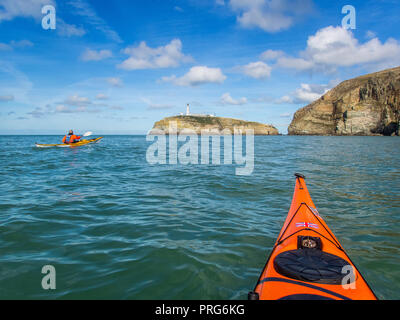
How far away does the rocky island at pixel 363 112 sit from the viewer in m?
83.1

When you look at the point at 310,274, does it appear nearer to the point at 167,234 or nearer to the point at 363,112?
the point at 167,234

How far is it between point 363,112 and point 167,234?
357 ft

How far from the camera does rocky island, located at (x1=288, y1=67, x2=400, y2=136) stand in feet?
273

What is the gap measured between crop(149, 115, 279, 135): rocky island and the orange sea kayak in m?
160

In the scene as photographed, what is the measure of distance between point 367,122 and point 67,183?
108313 mm

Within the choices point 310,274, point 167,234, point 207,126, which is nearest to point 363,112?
point 207,126

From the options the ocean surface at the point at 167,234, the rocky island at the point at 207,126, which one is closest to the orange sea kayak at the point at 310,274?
the ocean surface at the point at 167,234

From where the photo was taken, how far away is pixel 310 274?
3064 millimetres

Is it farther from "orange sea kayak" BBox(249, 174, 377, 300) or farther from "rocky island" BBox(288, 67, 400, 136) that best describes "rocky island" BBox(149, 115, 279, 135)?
"orange sea kayak" BBox(249, 174, 377, 300)

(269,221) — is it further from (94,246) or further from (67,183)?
(67,183)

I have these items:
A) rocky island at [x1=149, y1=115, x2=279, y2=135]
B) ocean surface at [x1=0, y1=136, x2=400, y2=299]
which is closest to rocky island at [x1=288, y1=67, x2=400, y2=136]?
rocky island at [x1=149, y1=115, x2=279, y2=135]

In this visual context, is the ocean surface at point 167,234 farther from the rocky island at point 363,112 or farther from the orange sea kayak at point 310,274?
the rocky island at point 363,112
